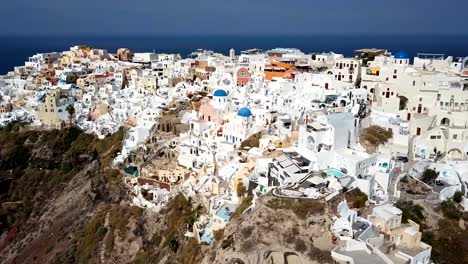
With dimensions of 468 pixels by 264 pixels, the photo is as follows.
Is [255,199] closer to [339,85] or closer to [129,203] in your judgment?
[129,203]

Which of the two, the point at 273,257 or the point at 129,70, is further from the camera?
the point at 129,70

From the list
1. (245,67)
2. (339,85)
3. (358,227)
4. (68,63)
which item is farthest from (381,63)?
(68,63)

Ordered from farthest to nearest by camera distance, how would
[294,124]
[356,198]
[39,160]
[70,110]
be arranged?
1. [70,110]
2. [39,160]
3. [294,124]
4. [356,198]

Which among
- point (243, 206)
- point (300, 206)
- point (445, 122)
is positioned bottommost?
point (243, 206)

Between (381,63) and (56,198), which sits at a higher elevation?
(381,63)

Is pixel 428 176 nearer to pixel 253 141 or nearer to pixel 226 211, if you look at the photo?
pixel 253 141

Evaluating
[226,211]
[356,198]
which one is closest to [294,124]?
[226,211]

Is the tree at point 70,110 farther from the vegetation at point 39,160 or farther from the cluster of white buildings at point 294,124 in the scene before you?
the vegetation at point 39,160
